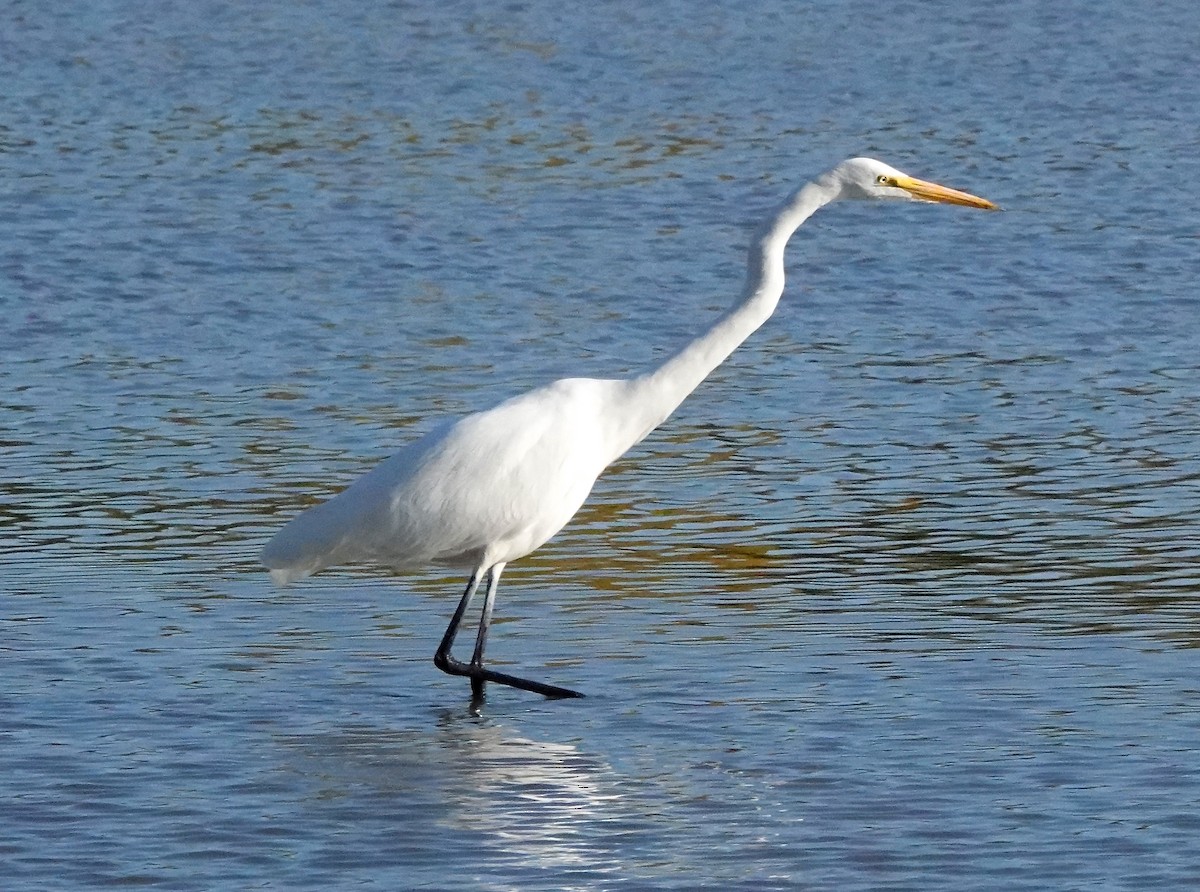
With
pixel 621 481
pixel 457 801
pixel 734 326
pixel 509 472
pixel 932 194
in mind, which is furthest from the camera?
pixel 621 481

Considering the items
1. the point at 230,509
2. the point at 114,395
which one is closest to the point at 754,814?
the point at 230,509

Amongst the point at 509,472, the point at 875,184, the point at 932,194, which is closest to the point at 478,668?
the point at 509,472

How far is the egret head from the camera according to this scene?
25.7ft

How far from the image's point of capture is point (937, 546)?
8.85 meters

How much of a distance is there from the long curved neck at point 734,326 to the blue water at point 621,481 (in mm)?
743

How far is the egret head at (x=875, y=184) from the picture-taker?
784 cm

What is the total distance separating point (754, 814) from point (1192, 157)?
11.6 meters

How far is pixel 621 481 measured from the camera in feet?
32.4

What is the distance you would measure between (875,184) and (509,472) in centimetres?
155

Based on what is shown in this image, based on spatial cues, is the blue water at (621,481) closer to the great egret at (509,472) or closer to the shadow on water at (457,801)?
the shadow on water at (457,801)

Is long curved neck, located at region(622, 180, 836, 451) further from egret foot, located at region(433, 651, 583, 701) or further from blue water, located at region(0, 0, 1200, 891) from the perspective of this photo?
egret foot, located at region(433, 651, 583, 701)

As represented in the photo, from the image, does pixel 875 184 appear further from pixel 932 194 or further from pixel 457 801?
pixel 457 801

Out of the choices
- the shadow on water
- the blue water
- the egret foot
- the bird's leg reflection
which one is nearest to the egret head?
the blue water

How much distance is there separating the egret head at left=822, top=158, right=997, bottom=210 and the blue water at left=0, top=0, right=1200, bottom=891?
1.36 m
